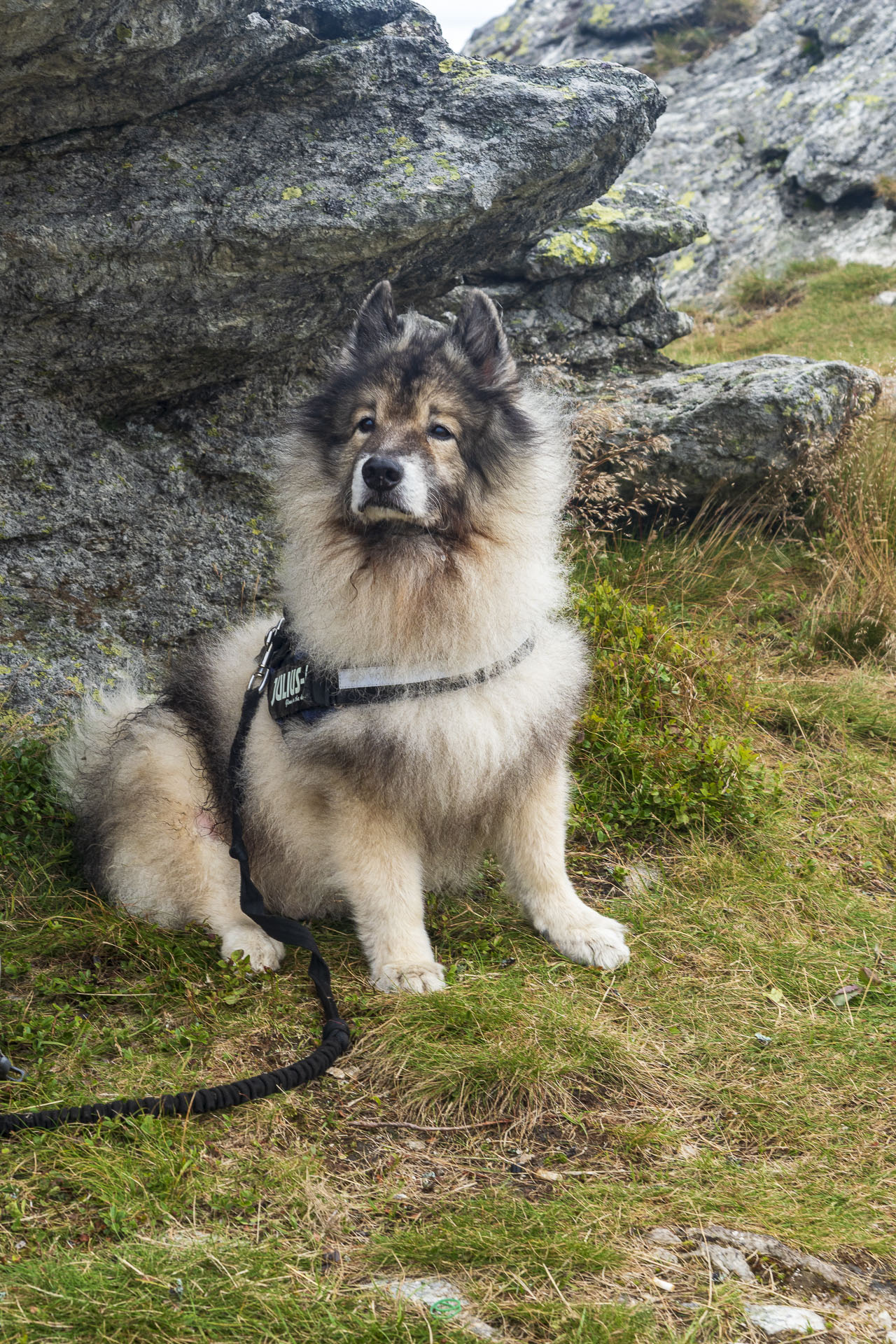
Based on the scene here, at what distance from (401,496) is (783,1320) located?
2.15 m

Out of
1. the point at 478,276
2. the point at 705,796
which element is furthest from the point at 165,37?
the point at 705,796

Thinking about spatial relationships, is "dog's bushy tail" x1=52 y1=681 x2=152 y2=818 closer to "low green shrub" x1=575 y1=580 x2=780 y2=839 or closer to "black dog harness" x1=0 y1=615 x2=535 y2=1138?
"black dog harness" x1=0 y1=615 x2=535 y2=1138

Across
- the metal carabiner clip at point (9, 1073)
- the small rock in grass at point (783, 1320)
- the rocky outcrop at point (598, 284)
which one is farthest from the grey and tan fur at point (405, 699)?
the rocky outcrop at point (598, 284)

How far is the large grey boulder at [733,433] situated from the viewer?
5.73 metres

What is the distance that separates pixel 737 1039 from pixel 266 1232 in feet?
4.87

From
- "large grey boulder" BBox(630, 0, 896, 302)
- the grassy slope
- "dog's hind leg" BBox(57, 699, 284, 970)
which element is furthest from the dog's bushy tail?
"large grey boulder" BBox(630, 0, 896, 302)

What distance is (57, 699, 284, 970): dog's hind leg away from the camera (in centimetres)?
341

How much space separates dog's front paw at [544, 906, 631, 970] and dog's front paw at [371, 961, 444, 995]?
0.46 m

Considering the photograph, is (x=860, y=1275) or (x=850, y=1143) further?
(x=850, y=1143)

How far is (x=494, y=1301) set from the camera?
6.11 feet

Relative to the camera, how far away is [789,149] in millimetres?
15086

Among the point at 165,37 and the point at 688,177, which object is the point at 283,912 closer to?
the point at 165,37

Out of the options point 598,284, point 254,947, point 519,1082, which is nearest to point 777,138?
point 598,284

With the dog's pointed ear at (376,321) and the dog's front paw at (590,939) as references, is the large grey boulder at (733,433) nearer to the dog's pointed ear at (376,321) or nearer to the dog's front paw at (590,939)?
the dog's pointed ear at (376,321)
